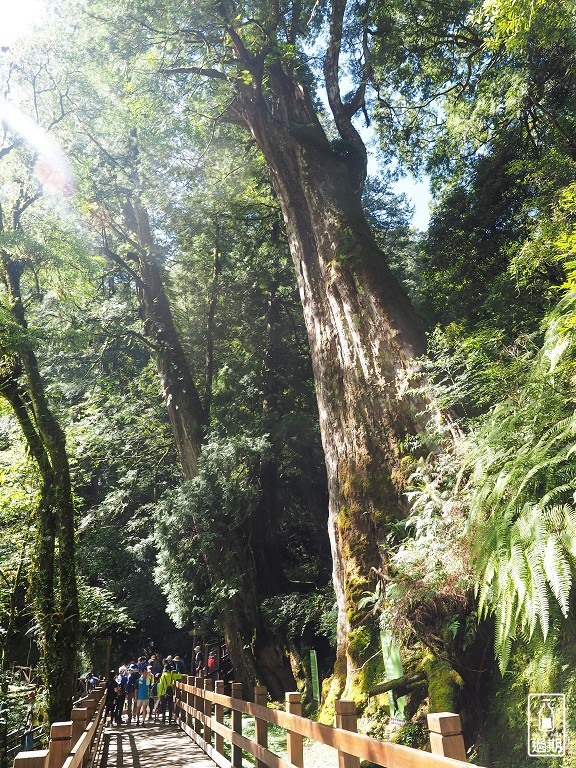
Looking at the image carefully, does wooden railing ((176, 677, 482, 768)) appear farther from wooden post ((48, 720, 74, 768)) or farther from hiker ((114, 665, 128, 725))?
hiker ((114, 665, 128, 725))

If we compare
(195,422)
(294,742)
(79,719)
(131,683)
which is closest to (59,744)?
(79,719)

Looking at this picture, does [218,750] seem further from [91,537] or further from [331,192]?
[91,537]

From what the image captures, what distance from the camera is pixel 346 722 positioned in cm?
338

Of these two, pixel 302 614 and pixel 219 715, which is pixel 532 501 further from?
pixel 302 614

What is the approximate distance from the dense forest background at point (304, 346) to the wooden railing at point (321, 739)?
1.17 m

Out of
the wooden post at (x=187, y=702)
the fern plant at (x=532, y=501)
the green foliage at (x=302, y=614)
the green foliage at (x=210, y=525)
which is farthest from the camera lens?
the green foliage at (x=210, y=525)

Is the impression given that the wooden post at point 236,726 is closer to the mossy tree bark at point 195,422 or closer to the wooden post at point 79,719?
the wooden post at point 79,719

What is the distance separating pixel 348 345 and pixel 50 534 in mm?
5150

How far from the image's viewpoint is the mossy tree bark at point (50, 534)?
824 centimetres

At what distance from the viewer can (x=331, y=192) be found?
425 inches

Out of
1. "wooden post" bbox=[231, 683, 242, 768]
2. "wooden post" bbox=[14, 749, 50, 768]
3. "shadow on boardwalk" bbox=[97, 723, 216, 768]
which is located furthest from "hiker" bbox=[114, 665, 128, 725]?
"wooden post" bbox=[14, 749, 50, 768]

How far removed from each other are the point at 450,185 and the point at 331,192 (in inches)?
200

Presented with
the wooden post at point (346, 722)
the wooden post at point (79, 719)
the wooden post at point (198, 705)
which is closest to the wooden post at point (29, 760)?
the wooden post at point (346, 722)

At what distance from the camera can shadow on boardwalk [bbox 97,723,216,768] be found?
801 cm
